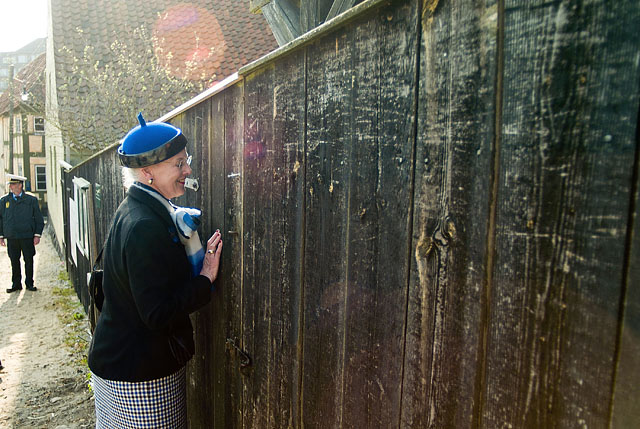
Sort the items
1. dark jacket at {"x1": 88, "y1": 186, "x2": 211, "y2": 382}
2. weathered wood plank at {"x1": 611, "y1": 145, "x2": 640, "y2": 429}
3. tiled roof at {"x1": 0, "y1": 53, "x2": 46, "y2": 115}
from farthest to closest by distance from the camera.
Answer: tiled roof at {"x1": 0, "y1": 53, "x2": 46, "y2": 115}
dark jacket at {"x1": 88, "y1": 186, "x2": 211, "y2": 382}
weathered wood plank at {"x1": 611, "y1": 145, "x2": 640, "y2": 429}

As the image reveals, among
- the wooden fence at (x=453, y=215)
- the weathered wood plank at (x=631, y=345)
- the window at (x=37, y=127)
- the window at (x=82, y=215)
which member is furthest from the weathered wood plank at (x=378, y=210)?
the window at (x=37, y=127)

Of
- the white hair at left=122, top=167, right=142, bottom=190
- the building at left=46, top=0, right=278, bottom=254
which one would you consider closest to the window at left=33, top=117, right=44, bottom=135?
the building at left=46, top=0, right=278, bottom=254

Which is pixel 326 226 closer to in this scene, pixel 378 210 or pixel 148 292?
pixel 378 210

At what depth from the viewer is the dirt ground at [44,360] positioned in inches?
158

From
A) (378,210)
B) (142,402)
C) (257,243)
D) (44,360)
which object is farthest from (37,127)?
(378,210)

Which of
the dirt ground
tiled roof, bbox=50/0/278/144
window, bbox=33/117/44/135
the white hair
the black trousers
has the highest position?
tiled roof, bbox=50/0/278/144

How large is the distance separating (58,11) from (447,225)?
13.8 metres

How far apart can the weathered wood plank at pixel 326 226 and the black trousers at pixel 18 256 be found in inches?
353

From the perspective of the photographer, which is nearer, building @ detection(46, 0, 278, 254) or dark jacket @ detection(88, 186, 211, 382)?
dark jacket @ detection(88, 186, 211, 382)

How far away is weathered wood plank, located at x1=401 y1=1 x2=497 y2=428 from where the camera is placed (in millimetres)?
837

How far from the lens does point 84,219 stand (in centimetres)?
580

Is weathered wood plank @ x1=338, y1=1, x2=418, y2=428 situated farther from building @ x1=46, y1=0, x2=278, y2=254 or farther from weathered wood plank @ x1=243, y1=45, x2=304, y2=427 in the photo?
building @ x1=46, y1=0, x2=278, y2=254

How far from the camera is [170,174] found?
202 cm

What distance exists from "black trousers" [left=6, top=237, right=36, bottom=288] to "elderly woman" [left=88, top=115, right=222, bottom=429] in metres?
7.78
